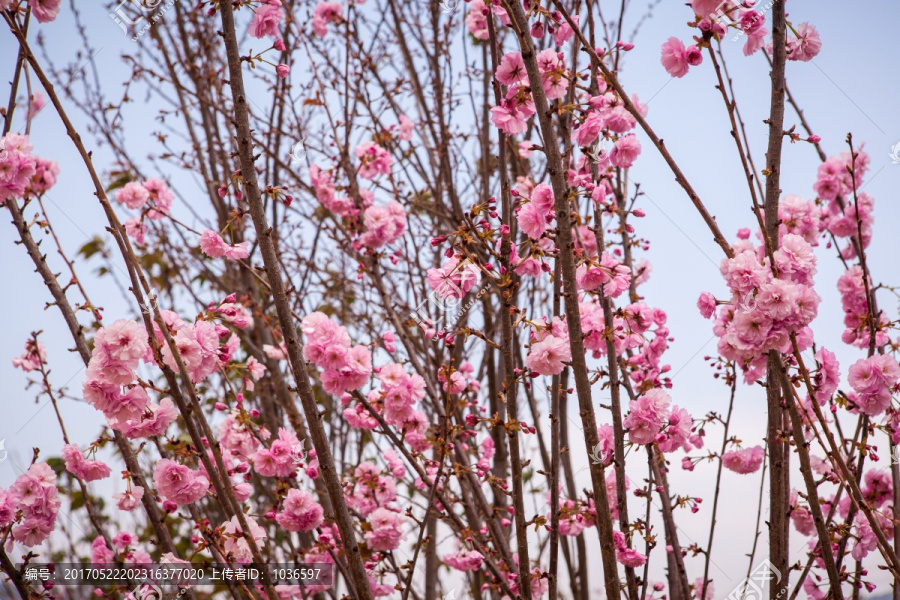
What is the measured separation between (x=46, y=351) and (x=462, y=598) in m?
2.84

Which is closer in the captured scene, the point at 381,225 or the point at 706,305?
the point at 706,305

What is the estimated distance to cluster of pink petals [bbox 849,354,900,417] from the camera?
6.59ft

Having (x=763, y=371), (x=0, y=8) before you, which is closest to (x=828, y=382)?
(x=763, y=371)

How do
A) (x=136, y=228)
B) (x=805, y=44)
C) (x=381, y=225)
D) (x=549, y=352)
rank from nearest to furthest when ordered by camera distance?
(x=549, y=352) → (x=805, y=44) → (x=136, y=228) → (x=381, y=225)

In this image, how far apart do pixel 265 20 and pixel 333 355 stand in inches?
43.7

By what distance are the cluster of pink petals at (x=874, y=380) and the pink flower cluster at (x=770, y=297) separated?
19.2 inches

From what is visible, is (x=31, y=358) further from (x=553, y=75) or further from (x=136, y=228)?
(x=553, y=75)

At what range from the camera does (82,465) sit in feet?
7.54

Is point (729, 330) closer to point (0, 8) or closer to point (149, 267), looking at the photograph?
point (0, 8)

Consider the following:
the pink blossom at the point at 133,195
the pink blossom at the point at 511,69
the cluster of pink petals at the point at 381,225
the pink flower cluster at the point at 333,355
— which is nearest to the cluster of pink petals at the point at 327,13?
the cluster of pink petals at the point at 381,225

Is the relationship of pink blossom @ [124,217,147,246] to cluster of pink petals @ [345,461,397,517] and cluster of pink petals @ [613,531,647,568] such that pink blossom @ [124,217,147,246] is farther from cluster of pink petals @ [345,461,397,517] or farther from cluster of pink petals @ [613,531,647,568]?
cluster of pink petals @ [613,531,647,568]

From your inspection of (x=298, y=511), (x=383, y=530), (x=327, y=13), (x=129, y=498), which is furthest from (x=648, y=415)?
(x=327, y=13)

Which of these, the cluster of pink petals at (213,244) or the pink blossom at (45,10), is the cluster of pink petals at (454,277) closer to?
the cluster of pink petals at (213,244)

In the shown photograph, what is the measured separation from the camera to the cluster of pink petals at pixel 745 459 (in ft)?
8.66
